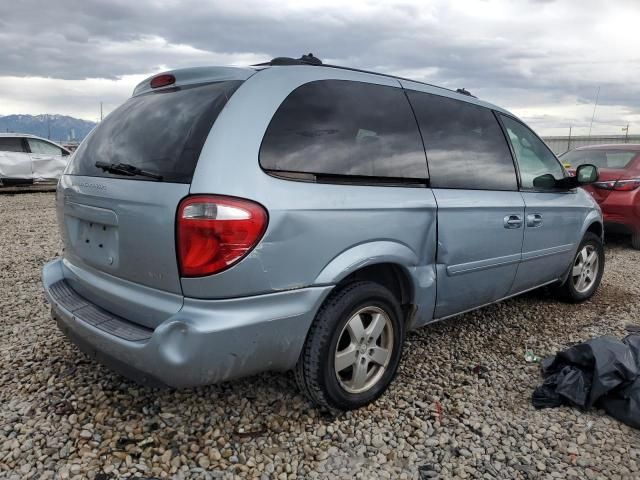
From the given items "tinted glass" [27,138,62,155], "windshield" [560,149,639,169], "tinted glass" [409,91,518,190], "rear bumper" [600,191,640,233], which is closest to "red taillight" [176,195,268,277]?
"tinted glass" [409,91,518,190]

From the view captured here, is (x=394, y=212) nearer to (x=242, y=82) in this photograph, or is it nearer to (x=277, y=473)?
(x=242, y=82)

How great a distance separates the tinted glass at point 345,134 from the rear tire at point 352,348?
628 millimetres

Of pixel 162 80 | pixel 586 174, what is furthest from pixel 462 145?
pixel 162 80

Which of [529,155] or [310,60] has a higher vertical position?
[310,60]

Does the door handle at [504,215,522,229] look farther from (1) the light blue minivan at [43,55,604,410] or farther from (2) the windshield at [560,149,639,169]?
(2) the windshield at [560,149,639,169]

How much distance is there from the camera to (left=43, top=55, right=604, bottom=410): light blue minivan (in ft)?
6.56

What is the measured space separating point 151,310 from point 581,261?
12.9ft

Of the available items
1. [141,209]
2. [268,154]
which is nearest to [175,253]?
[141,209]

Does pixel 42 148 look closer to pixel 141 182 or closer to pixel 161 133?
pixel 161 133

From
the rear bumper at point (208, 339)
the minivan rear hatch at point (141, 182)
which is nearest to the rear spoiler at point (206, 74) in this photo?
the minivan rear hatch at point (141, 182)

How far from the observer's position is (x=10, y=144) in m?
12.9

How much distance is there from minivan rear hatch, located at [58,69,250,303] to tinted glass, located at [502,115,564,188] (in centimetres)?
224

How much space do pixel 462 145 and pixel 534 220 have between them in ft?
3.09

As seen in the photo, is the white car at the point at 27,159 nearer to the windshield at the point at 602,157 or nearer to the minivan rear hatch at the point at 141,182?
the minivan rear hatch at the point at 141,182
